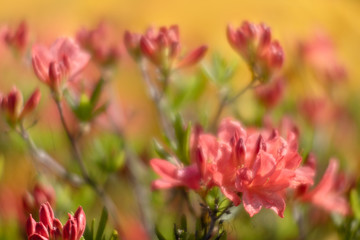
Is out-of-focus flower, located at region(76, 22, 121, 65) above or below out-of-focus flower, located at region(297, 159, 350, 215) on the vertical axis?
above

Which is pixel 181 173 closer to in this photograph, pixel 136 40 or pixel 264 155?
pixel 264 155

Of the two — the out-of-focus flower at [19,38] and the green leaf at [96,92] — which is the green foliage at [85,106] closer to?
the green leaf at [96,92]

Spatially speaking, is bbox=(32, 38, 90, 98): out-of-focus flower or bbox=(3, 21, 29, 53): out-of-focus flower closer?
bbox=(32, 38, 90, 98): out-of-focus flower

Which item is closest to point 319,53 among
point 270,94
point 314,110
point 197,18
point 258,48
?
point 314,110

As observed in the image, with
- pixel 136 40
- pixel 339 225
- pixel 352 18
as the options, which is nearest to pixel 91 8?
pixel 352 18

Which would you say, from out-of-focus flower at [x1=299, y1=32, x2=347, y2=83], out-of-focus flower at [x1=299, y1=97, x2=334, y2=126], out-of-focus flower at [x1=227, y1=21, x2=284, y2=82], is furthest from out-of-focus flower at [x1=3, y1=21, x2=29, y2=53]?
out-of-focus flower at [x1=299, y1=32, x2=347, y2=83]

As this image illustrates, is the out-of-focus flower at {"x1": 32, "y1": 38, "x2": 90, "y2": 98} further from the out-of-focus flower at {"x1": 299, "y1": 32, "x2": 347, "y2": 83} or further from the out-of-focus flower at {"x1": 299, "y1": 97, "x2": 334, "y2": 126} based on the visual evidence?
the out-of-focus flower at {"x1": 299, "y1": 32, "x2": 347, "y2": 83}

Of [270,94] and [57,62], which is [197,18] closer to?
[270,94]
